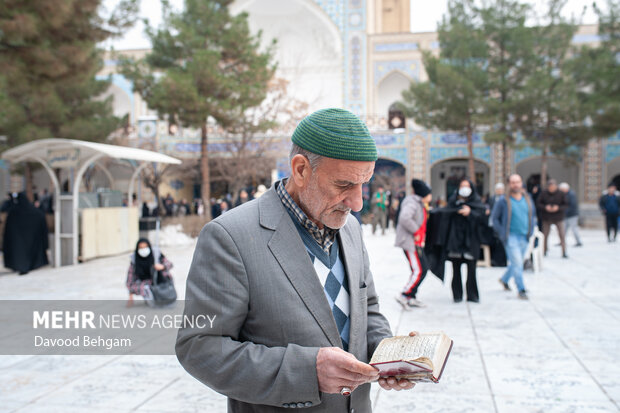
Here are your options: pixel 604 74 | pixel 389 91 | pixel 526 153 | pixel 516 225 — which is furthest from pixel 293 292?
pixel 389 91

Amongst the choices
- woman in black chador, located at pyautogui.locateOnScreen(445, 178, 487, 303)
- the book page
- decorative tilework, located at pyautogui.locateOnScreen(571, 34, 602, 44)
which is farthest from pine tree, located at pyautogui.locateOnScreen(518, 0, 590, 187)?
the book page

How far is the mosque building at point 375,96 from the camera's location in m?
22.5

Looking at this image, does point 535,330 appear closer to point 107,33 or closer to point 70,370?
point 70,370

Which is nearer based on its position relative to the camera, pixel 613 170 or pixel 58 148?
pixel 58 148

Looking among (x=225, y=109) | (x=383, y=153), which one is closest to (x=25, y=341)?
(x=225, y=109)

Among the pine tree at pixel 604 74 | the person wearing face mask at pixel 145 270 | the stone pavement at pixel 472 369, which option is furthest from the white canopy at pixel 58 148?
the pine tree at pixel 604 74

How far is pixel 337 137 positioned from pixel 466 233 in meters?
5.12

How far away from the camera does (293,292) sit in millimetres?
1358

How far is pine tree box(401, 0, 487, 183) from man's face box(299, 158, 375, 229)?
18272 mm

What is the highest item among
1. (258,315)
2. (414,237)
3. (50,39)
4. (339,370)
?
(50,39)

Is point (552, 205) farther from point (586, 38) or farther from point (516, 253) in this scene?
point (586, 38)

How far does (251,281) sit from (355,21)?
24.2 meters

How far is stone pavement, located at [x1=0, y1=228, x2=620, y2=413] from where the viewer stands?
3275mm

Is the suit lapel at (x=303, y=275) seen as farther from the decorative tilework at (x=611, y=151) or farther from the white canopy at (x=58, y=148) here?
the decorative tilework at (x=611, y=151)
